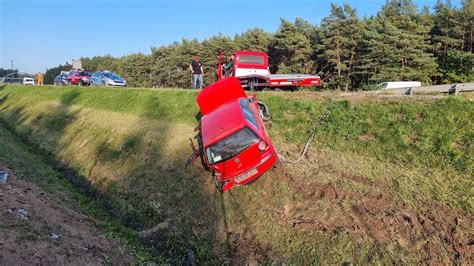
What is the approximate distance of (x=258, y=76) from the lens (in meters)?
16.8

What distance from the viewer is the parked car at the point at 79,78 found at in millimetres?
34812

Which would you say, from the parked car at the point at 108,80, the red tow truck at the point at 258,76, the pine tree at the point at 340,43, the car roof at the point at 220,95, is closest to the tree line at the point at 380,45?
the pine tree at the point at 340,43

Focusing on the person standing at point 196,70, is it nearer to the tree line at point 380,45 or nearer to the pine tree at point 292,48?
the tree line at point 380,45

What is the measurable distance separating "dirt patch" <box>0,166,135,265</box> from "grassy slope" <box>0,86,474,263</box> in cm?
134

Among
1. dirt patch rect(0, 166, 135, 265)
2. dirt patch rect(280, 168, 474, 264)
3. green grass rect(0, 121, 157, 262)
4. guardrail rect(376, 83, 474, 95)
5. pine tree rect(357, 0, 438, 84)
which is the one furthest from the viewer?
pine tree rect(357, 0, 438, 84)

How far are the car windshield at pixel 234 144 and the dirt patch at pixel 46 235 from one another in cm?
275

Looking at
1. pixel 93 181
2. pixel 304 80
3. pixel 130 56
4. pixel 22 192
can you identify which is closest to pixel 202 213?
pixel 22 192

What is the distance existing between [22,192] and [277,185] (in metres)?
5.93

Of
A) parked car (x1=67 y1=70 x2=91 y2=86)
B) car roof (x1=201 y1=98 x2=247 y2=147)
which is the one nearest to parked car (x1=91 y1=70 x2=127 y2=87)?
parked car (x1=67 y1=70 x2=91 y2=86)

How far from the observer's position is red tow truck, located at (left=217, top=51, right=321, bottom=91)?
1588 cm

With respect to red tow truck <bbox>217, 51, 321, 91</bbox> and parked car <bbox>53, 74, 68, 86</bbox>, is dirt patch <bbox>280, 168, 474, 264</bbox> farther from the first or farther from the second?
parked car <bbox>53, 74, 68, 86</bbox>

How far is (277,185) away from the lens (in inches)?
341

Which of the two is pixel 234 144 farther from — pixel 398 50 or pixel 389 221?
pixel 398 50

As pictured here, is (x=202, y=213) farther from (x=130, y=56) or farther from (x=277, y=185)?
(x=130, y=56)
